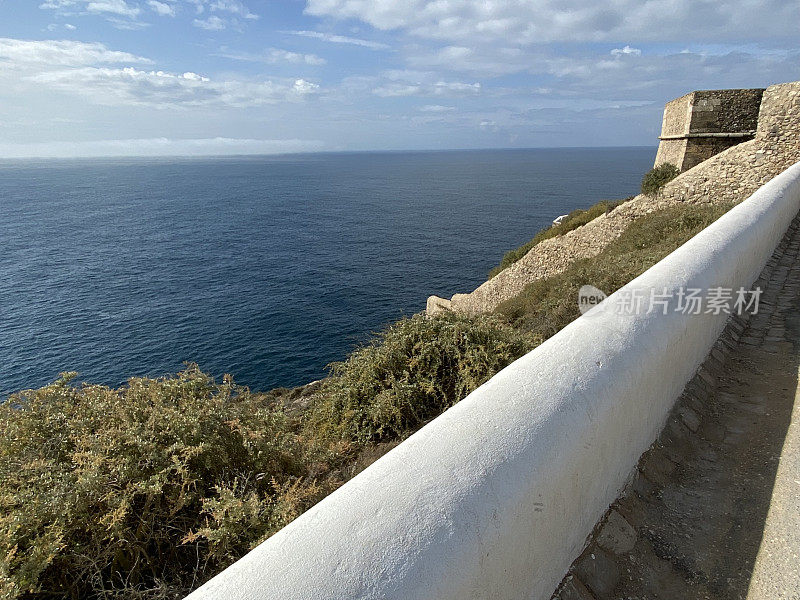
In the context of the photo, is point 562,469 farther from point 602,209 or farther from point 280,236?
point 280,236

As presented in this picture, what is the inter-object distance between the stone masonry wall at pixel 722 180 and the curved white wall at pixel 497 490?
29.1 feet

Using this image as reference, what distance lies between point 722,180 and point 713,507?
50.8 feet

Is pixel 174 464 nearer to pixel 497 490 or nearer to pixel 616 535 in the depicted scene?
pixel 497 490

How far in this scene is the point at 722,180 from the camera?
1500cm

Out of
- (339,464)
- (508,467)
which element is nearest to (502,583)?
(508,467)

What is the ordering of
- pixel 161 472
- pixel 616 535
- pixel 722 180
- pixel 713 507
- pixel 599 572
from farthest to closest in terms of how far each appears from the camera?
pixel 722 180, pixel 161 472, pixel 713 507, pixel 616 535, pixel 599 572

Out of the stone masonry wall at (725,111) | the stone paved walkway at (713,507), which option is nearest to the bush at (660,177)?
the stone masonry wall at (725,111)

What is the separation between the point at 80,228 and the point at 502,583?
226 feet

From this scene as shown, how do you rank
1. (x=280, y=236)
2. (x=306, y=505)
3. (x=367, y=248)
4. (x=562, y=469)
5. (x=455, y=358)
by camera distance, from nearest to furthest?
(x=562, y=469), (x=306, y=505), (x=455, y=358), (x=367, y=248), (x=280, y=236)

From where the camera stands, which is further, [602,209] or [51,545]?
[602,209]

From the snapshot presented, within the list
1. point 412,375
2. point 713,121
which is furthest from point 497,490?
point 713,121

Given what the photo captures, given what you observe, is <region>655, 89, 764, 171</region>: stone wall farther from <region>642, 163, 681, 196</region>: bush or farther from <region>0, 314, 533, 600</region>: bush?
<region>0, 314, 533, 600</region>: bush

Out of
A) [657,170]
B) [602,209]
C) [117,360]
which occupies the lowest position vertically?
[117,360]

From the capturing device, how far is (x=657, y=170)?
20.8 metres
